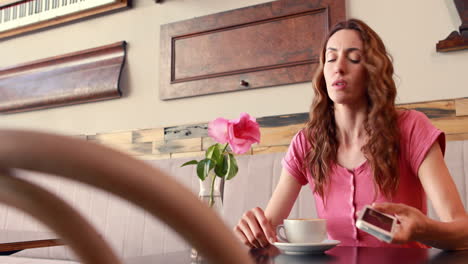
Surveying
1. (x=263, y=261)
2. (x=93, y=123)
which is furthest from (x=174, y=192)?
(x=93, y=123)

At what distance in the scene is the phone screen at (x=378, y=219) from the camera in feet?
2.42

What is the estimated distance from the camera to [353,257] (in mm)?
835

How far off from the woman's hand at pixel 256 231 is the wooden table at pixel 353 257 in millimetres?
66

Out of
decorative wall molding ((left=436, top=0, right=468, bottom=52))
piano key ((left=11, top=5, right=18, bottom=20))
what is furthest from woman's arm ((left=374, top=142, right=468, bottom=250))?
piano key ((left=11, top=5, right=18, bottom=20))

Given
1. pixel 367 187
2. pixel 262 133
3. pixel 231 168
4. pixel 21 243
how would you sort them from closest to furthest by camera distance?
1. pixel 231 168
2. pixel 367 187
3. pixel 21 243
4. pixel 262 133

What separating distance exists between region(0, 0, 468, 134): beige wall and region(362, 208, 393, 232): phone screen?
1423 mm

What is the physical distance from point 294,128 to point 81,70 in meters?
1.52

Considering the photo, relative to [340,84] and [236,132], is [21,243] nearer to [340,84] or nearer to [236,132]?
[236,132]

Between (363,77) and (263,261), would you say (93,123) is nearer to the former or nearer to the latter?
(363,77)

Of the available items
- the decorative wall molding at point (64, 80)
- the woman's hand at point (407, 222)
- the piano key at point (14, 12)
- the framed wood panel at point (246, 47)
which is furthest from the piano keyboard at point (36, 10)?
the woman's hand at point (407, 222)

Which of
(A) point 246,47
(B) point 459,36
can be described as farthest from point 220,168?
(A) point 246,47

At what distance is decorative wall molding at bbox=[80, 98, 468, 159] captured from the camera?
1983mm

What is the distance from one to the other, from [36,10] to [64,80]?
1.84 feet

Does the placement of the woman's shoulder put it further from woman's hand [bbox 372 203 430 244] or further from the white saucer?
the white saucer
